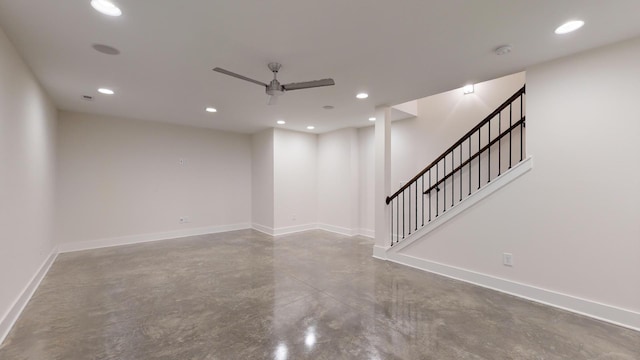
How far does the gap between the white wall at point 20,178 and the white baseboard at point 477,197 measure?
15.0ft

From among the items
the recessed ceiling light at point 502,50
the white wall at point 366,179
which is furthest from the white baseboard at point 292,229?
the recessed ceiling light at point 502,50

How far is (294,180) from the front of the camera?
22.5 ft

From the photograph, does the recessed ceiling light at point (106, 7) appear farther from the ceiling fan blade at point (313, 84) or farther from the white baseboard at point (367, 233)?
the white baseboard at point (367, 233)

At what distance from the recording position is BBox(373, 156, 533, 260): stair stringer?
310 cm

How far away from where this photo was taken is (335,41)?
8.03ft

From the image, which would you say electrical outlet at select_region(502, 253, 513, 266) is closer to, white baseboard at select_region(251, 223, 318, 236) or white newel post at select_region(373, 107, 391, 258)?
white newel post at select_region(373, 107, 391, 258)

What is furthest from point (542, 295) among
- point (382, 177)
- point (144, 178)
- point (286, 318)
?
point (144, 178)

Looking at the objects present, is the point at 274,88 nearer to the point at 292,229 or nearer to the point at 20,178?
the point at 20,178

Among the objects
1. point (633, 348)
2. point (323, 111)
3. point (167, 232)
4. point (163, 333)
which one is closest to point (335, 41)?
point (323, 111)

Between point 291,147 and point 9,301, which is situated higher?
point 291,147

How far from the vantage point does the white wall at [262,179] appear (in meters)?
6.59

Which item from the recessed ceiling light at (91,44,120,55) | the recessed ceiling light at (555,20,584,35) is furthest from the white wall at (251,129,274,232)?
the recessed ceiling light at (555,20,584,35)

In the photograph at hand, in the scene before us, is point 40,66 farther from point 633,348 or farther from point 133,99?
point 633,348

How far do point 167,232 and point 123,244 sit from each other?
0.82 metres
